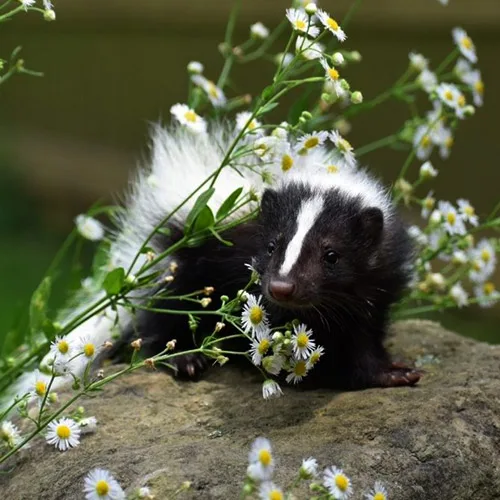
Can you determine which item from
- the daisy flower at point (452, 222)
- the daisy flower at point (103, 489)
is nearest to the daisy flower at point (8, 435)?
the daisy flower at point (103, 489)

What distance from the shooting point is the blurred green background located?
767 centimetres

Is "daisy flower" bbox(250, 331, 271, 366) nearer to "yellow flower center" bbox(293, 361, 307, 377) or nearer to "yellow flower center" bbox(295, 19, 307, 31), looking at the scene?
"yellow flower center" bbox(293, 361, 307, 377)

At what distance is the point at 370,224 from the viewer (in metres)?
3.65

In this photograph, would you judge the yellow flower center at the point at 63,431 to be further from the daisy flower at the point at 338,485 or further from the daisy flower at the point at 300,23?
the daisy flower at the point at 300,23

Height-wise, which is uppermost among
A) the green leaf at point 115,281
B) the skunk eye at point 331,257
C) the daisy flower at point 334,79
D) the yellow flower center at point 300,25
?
the yellow flower center at point 300,25

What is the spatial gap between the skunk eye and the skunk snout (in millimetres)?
272

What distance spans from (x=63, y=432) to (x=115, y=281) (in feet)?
1.59

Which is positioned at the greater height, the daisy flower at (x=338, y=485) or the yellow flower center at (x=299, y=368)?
the yellow flower center at (x=299, y=368)

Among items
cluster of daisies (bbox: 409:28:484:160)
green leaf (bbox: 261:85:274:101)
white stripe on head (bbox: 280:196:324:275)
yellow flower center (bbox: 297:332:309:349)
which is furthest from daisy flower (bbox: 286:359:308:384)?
cluster of daisies (bbox: 409:28:484:160)

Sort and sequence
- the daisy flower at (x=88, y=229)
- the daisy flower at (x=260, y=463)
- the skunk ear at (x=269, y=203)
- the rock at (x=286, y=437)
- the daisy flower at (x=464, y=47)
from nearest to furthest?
the daisy flower at (x=260, y=463) → the rock at (x=286, y=437) → the skunk ear at (x=269, y=203) → the daisy flower at (x=464, y=47) → the daisy flower at (x=88, y=229)

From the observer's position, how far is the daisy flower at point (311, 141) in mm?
3316

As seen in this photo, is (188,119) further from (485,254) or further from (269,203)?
(485,254)

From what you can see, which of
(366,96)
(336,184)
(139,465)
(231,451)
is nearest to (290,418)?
(231,451)

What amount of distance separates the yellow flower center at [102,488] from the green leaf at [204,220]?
0.96m
